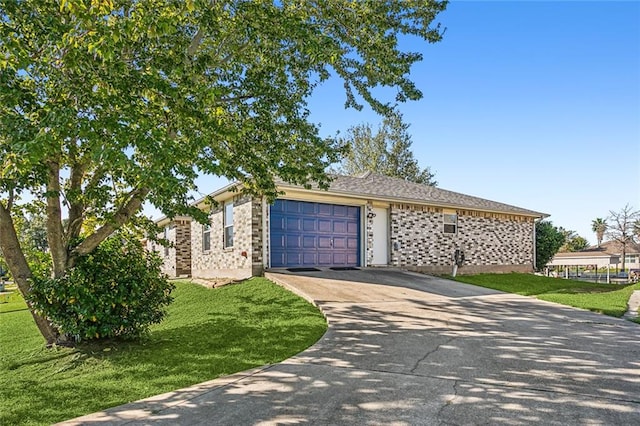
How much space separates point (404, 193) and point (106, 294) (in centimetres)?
1327

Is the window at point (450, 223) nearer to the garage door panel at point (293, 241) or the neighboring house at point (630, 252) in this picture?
the garage door panel at point (293, 241)

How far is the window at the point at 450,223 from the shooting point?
17.6 metres

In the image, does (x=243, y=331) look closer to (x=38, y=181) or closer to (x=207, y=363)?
(x=207, y=363)

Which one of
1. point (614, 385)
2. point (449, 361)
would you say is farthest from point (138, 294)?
point (614, 385)

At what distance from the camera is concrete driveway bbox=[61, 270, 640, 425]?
11.3 feet

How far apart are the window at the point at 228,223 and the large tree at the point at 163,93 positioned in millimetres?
5527

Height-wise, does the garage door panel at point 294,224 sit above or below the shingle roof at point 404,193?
below

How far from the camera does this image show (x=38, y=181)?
563 centimetres

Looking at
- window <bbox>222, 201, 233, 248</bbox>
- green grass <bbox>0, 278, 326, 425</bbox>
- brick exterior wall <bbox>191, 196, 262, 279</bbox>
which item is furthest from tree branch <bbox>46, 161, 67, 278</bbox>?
window <bbox>222, 201, 233, 248</bbox>

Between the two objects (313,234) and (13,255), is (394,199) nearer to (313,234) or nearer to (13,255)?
(313,234)

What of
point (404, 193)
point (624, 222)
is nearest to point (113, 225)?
point (404, 193)

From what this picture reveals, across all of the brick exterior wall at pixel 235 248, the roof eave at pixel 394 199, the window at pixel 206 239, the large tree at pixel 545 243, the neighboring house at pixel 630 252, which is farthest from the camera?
the neighboring house at pixel 630 252

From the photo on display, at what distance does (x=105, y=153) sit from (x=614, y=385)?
20.0 ft

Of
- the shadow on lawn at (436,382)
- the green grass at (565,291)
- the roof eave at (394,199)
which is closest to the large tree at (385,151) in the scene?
the roof eave at (394,199)
